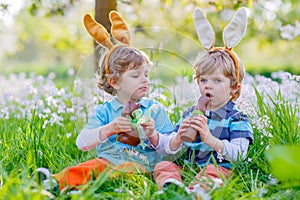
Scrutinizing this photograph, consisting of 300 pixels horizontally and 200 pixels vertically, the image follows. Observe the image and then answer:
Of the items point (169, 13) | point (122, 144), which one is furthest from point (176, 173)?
point (169, 13)

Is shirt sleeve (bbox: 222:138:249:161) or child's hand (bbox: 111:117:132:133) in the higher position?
child's hand (bbox: 111:117:132:133)

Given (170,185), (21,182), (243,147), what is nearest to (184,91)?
(243,147)

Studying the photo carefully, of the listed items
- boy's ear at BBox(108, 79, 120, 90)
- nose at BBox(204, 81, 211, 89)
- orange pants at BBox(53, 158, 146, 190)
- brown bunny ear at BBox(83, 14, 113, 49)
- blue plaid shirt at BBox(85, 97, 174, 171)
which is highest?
brown bunny ear at BBox(83, 14, 113, 49)

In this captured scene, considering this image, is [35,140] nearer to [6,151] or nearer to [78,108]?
[6,151]

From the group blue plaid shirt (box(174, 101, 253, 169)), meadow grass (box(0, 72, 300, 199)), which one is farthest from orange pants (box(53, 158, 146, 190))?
blue plaid shirt (box(174, 101, 253, 169))

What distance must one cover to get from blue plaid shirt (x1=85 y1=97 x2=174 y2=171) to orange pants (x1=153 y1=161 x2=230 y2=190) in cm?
8

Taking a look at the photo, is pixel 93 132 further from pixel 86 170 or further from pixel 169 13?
pixel 169 13

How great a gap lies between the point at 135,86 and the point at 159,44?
30cm

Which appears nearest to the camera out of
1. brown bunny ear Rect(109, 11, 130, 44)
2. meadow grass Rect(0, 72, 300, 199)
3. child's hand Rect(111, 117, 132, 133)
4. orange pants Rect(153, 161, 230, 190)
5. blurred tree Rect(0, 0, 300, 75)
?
meadow grass Rect(0, 72, 300, 199)

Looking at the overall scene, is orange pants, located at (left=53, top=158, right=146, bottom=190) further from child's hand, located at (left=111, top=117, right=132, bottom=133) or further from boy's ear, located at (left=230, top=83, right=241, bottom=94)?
boy's ear, located at (left=230, top=83, right=241, bottom=94)

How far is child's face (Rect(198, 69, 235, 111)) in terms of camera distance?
Answer: 2.75 metres

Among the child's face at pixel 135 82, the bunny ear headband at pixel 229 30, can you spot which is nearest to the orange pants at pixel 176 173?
the child's face at pixel 135 82

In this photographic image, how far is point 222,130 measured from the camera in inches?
111

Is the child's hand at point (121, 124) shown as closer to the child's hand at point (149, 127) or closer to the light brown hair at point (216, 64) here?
the child's hand at point (149, 127)
